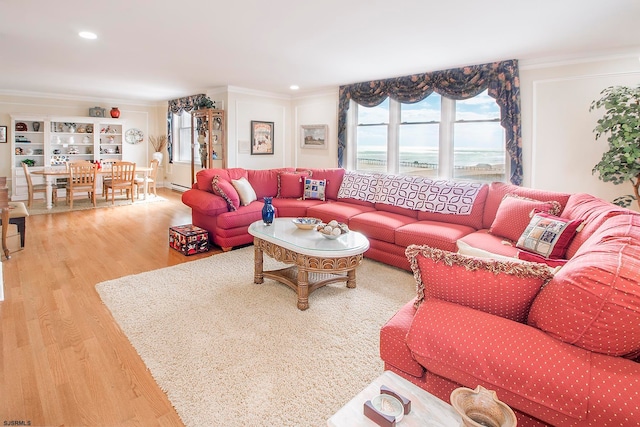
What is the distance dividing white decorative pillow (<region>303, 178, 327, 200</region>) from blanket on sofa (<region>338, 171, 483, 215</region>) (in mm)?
275

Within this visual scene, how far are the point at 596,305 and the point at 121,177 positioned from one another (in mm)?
7963

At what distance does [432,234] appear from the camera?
360cm

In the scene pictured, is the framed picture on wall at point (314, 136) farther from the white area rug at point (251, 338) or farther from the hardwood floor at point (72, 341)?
the white area rug at point (251, 338)

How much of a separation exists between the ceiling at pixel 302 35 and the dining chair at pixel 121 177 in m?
2.12

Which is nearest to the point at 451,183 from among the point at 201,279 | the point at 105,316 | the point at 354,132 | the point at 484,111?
the point at 484,111

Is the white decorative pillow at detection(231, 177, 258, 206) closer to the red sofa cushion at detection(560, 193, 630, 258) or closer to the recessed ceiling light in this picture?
the recessed ceiling light

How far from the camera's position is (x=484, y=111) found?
15.3ft

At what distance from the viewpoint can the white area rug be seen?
188 centimetres

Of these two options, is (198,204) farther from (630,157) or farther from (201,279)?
(630,157)

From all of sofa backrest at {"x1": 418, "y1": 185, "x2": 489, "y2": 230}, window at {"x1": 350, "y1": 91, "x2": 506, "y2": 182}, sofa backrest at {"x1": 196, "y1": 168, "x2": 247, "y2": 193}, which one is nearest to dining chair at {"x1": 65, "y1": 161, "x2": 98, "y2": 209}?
sofa backrest at {"x1": 196, "y1": 168, "x2": 247, "y2": 193}

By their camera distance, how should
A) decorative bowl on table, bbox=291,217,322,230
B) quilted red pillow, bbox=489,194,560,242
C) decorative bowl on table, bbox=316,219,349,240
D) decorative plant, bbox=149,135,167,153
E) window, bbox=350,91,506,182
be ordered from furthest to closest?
decorative plant, bbox=149,135,167,153
window, bbox=350,91,506,182
decorative bowl on table, bbox=291,217,322,230
quilted red pillow, bbox=489,194,560,242
decorative bowl on table, bbox=316,219,349,240

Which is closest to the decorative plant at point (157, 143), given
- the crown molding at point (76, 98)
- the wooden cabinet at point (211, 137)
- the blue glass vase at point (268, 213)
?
the crown molding at point (76, 98)

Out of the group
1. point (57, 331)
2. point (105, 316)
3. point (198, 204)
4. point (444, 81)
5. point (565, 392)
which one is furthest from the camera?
point (444, 81)

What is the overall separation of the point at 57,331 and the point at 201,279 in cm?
122
